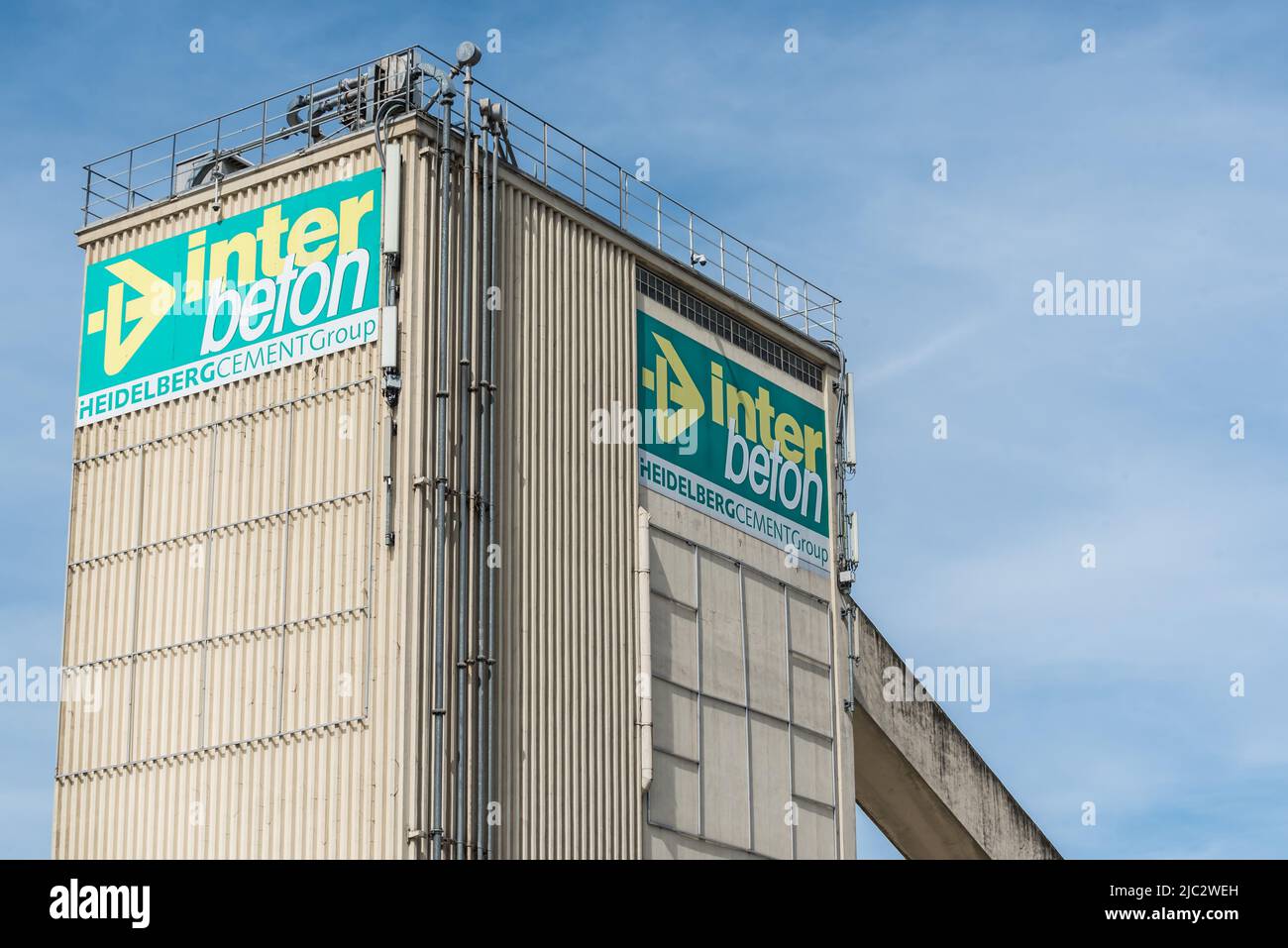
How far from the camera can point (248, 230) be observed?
35.3 m

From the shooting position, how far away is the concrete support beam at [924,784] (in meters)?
44.8

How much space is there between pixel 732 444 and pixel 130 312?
1194 cm

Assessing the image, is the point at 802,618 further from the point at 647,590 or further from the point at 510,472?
the point at 510,472

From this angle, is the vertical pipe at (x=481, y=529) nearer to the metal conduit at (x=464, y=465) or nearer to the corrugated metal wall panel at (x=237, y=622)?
the metal conduit at (x=464, y=465)

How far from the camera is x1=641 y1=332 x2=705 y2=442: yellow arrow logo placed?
37.9 metres

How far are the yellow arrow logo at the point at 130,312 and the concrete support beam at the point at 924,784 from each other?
55.5 feet

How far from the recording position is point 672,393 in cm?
3831

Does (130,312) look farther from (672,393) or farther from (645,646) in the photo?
(645,646)

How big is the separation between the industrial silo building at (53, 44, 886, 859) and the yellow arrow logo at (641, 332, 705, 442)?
0.08 meters

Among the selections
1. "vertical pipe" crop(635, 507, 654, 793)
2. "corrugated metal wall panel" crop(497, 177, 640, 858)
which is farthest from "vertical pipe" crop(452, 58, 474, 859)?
"vertical pipe" crop(635, 507, 654, 793)

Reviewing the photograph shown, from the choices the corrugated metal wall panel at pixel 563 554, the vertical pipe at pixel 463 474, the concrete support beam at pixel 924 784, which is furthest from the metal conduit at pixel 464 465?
the concrete support beam at pixel 924 784

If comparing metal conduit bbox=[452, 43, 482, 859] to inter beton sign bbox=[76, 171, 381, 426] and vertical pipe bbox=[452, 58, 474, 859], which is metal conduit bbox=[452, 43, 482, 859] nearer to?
vertical pipe bbox=[452, 58, 474, 859]

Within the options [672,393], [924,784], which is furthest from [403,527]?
[924,784]
